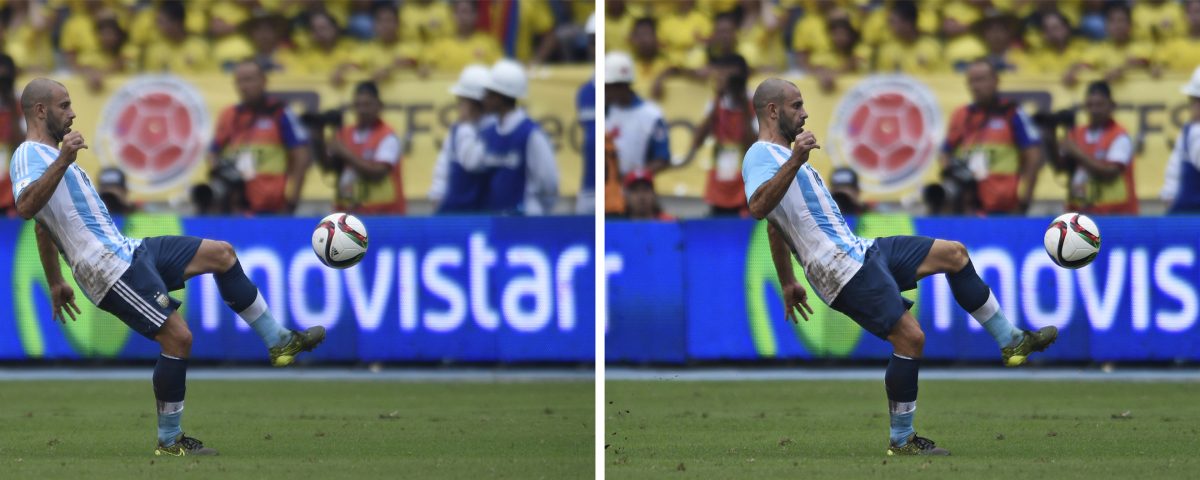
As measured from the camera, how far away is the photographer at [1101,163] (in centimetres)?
1441

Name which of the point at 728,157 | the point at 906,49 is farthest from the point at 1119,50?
the point at 728,157

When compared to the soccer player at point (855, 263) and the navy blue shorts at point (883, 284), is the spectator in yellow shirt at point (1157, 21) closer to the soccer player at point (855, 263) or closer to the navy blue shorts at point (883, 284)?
the soccer player at point (855, 263)

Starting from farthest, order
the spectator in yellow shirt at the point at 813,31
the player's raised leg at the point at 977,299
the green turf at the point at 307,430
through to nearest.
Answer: the spectator in yellow shirt at the point at 813,31
the player's raised leg at the point at 977,299
the green turf at the point at 307,430

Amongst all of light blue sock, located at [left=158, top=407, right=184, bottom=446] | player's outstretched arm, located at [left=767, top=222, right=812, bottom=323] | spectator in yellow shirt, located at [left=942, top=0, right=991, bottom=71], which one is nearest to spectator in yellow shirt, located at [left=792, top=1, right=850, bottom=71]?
spectator in yellow shirt, located at [left=942, top=0, right=991, bottom=71]

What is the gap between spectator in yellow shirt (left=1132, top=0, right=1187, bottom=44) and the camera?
16.2m

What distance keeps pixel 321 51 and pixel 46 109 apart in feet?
28.7

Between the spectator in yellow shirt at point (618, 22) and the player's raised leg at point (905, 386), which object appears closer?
the player's raised leg at point (905, 386)

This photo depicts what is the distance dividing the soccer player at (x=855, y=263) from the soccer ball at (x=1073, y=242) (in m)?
1.01

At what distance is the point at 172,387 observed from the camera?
28.5 feet

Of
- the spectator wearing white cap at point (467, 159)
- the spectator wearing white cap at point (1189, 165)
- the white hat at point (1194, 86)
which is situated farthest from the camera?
the spectator wearing white cap at point (467, 159)

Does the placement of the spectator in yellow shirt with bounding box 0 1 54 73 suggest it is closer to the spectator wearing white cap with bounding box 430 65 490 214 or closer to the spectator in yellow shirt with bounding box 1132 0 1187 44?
the spectator wearing white cap with bounding box 430 65 490 214

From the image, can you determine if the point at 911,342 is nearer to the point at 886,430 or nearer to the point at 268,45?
the point at 886,430

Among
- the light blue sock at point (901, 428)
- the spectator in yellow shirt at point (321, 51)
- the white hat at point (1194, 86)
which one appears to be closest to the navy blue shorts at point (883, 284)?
the light blue sock at point (901, 428)

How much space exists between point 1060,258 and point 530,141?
5617 millimetres
